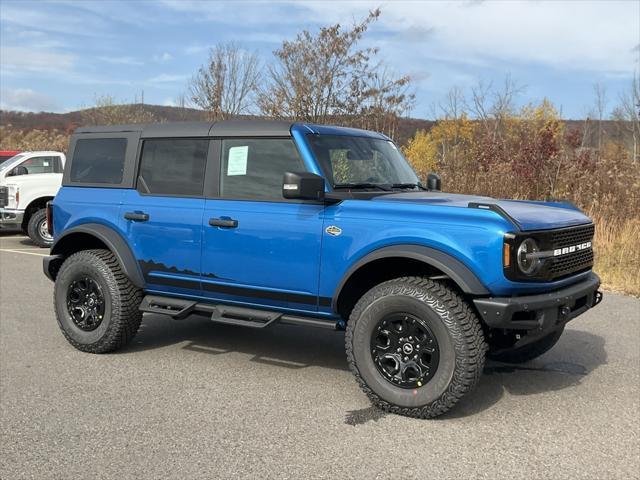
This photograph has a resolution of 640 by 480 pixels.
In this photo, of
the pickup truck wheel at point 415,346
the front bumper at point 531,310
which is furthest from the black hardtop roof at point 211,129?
the front bumper at point 531,310

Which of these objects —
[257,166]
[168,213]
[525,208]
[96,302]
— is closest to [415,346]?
[525,208]

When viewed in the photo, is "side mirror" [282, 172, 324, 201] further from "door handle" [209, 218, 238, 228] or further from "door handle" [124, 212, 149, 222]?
"door handle" [124, 212, 149, 222]

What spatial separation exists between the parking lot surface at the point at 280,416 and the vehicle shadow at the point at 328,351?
0.7 inches

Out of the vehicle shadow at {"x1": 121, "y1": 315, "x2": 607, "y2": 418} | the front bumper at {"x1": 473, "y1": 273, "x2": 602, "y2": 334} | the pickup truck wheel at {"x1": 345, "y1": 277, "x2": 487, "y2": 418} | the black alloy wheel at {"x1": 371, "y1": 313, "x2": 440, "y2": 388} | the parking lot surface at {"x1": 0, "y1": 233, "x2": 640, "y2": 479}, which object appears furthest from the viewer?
the vehicle shadow at {"x1": 121, "y1": 315, "x2": 607, "y2": 418}

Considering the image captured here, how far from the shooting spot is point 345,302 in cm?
465

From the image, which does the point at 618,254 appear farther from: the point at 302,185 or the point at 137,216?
the point at 137,216

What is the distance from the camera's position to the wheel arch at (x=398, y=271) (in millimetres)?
3969

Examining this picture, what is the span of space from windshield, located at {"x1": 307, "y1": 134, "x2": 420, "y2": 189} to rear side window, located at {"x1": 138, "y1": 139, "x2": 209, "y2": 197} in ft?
3.19

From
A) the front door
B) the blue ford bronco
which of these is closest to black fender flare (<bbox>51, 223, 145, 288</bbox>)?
the blue ford bronco

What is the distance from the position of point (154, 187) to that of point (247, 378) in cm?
174

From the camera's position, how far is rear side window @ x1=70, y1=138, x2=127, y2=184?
561cm

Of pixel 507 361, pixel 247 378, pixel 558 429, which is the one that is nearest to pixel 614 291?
pixel 507 361

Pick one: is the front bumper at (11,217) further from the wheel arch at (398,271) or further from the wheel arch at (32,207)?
the wheel arch at (398,271)

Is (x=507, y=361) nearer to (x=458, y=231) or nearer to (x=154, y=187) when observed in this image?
(x=458, y=231)
